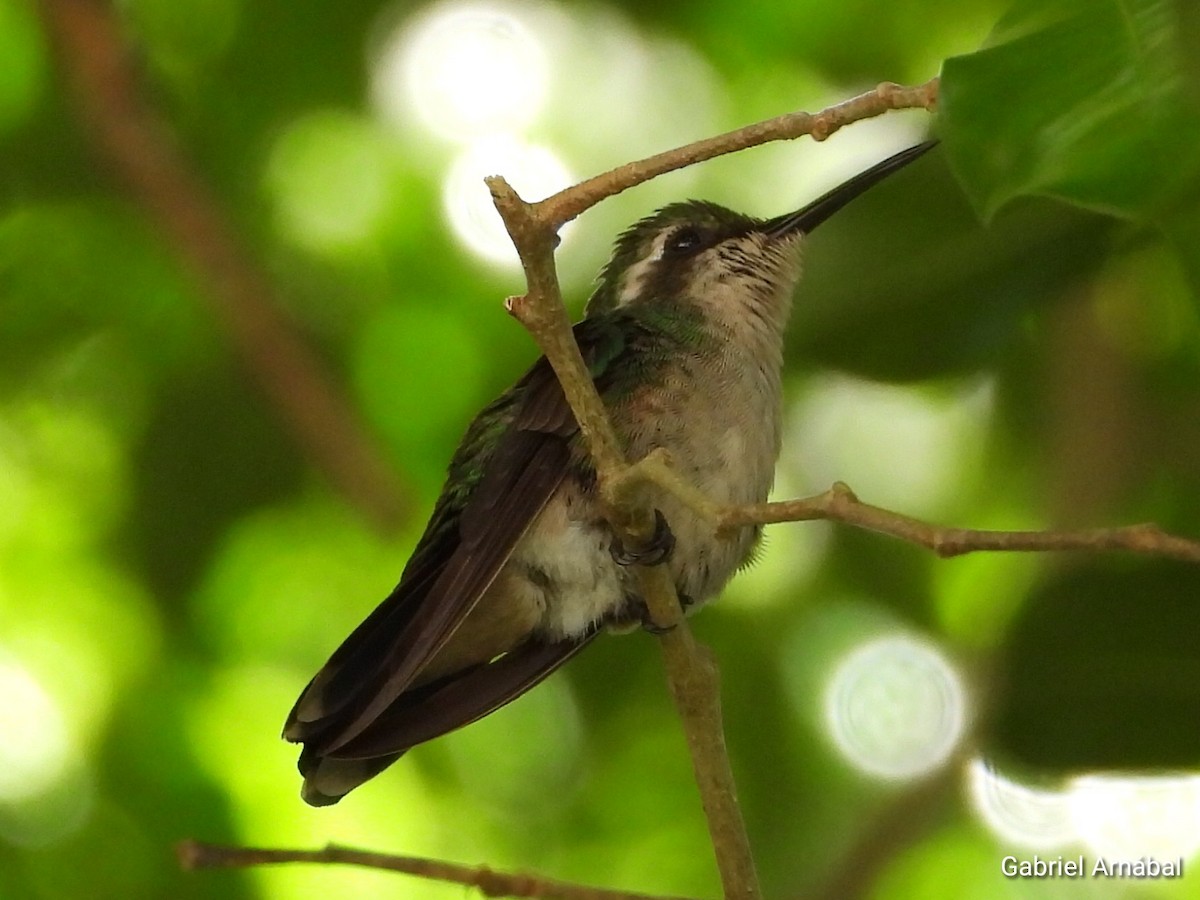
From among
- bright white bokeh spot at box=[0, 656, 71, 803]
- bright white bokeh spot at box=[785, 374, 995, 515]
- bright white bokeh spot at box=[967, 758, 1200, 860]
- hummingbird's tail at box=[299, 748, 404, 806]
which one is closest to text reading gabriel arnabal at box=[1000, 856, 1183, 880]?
bright white bokeh spot at box=[967, 758, 1200, 860]

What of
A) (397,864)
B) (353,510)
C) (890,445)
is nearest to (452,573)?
(397,864)

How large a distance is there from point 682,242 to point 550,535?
0.66 m

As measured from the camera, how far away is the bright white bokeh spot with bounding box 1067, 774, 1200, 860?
2068 mm

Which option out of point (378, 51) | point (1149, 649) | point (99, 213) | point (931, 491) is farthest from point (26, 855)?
point (1149, 649)

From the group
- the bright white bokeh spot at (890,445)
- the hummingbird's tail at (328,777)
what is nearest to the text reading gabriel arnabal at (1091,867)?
the bright white bokeh spot at (890,445)

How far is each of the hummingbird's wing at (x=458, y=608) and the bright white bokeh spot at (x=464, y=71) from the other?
0.91 meters

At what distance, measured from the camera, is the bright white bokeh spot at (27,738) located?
2.62m

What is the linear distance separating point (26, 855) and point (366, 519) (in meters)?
0.92

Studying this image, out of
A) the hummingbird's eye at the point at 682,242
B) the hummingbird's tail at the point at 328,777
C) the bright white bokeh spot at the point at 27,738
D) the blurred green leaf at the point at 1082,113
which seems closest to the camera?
the blurred green leaf at the point at 1082,113

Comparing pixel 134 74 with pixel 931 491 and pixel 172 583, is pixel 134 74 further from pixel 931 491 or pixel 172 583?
pixel 931 491

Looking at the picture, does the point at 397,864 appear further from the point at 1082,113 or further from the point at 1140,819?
the point at 1140,819

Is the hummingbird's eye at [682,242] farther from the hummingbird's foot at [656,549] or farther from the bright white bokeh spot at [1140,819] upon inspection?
the bright white bokeh spot at [1140,819]

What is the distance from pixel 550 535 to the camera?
5.99 ft

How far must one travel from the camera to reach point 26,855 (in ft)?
8.43
